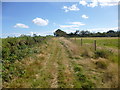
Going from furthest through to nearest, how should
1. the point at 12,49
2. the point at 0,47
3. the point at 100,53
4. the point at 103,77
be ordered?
the point at 100,53 < the point at 12,49 < the point at 0,47 < the point at 103,77

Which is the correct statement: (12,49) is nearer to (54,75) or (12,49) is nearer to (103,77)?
(54,75)

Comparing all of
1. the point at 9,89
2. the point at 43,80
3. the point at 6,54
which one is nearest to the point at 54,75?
the point at 43,80

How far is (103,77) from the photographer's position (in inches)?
230

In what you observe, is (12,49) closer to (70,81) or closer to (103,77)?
(70,81)

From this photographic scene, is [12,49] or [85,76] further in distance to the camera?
[12,49]

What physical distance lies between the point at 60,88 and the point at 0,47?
5114 millimetres

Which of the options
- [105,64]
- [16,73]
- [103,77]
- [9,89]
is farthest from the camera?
[105,64]

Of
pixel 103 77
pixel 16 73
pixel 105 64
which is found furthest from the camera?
pixel 105 64

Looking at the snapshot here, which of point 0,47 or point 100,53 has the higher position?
point 0,47

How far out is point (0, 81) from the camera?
18.0 ft

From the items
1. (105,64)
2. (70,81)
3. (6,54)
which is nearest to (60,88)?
(70,81)

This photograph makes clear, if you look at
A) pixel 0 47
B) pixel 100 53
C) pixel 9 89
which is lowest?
pixel 9 89

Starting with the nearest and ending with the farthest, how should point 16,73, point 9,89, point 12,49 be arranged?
point 9,89 < point 16,73 < point 12,49

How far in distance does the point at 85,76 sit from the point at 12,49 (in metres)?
6.13
